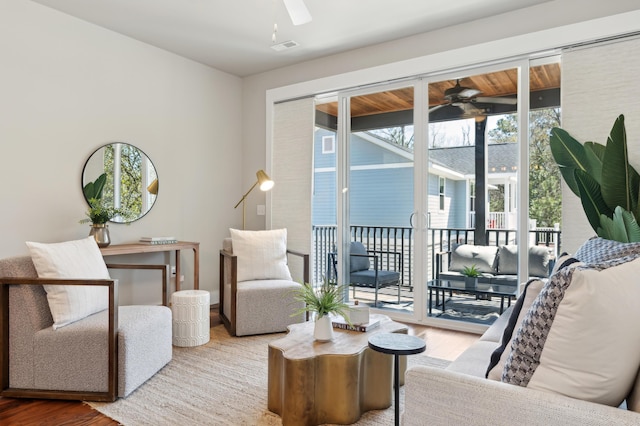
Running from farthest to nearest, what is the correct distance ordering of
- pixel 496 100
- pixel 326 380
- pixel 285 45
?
pixel 285 45 < pixel 496 100 < pixel 326 380

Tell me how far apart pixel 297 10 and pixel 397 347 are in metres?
1.96

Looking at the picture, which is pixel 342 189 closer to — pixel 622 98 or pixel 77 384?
pixel 622 98

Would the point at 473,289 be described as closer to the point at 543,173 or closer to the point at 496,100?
the point at 543,173

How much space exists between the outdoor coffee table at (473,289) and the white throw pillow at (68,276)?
2.76 metres

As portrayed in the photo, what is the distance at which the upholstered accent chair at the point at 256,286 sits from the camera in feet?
11.4

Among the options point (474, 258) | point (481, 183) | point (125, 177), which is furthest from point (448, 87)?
point (125, 177)

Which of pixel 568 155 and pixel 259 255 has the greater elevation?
pixel 568 155

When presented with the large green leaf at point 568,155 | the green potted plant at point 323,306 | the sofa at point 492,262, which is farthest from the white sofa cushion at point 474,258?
the green potted plant at point 323,306

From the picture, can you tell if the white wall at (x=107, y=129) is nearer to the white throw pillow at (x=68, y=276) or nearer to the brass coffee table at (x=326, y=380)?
the white throw pillow at (x=68, y=276)

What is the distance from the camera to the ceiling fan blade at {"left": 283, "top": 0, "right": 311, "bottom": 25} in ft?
7.89

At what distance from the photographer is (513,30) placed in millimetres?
3387

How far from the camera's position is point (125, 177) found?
389cm

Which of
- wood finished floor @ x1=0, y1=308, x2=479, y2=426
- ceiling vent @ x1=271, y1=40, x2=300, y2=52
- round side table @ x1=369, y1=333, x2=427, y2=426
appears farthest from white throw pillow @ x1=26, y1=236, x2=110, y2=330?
ceiling vent @ x1=271, y1=40, x2=300, y2=52

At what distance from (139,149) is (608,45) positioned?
403cm
